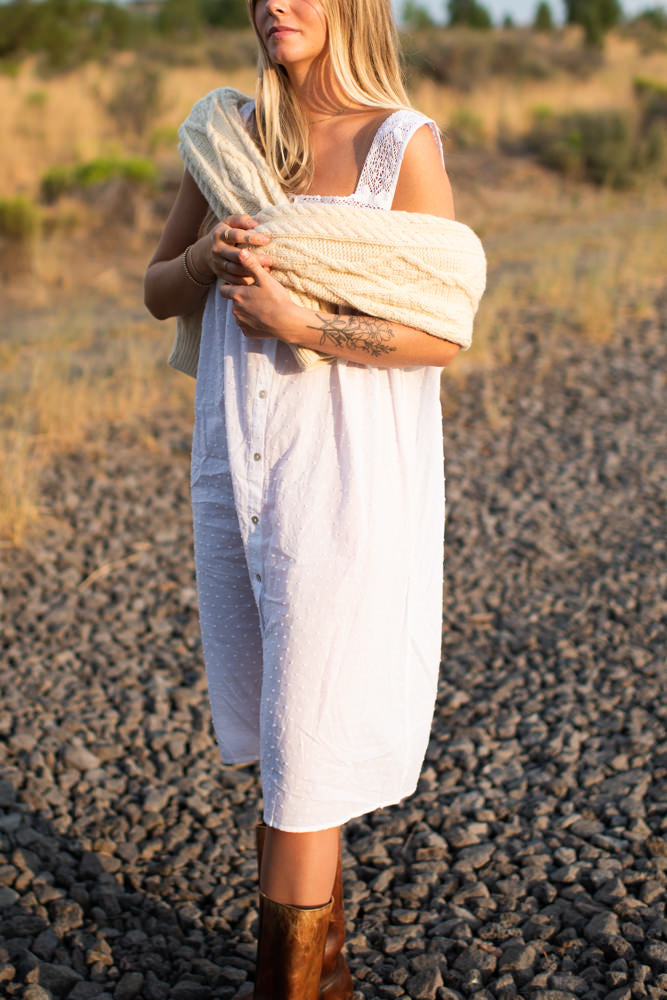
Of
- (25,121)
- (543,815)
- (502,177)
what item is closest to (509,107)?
(502,177)

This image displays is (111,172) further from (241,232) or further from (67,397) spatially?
(241,232)

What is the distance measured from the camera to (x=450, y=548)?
436 cm

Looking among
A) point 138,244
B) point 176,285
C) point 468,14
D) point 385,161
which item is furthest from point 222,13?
point 385,161

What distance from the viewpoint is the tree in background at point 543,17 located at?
39.7 meters

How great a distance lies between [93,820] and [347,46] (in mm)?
2008

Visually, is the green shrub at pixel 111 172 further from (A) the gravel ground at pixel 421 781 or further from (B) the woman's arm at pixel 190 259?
(B) the woman's arm at pixel 190 259

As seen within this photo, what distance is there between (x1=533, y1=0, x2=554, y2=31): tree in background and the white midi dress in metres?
42.8

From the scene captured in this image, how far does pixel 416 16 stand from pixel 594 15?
1232cm

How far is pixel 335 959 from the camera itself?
6.45 feet

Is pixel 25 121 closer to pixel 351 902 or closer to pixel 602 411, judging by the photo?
pixel 602 411

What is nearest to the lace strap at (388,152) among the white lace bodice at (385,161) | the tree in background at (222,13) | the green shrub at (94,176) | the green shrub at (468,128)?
the white lace bodice at (385,161)

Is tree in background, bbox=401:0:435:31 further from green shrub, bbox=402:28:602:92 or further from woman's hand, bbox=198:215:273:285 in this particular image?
woman's hand, bbox=198:215:273:285

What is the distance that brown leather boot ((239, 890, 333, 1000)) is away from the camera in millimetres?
1613

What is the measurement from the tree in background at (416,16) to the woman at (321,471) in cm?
2117
